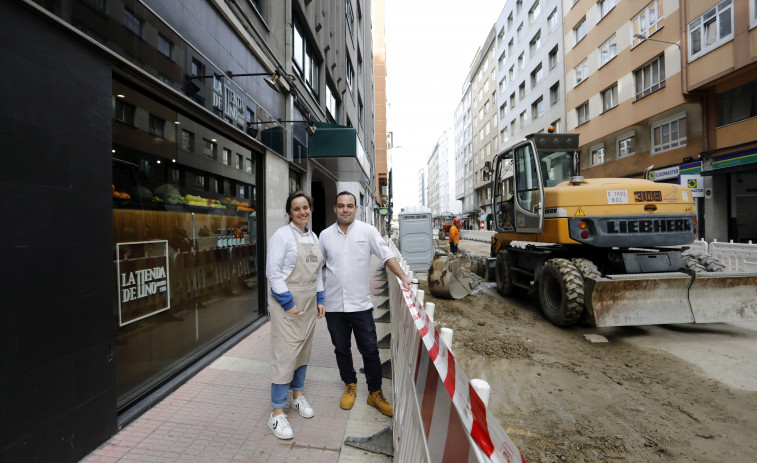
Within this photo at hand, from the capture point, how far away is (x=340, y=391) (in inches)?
149

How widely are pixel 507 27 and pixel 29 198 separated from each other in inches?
1886

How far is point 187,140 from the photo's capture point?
4496 mm

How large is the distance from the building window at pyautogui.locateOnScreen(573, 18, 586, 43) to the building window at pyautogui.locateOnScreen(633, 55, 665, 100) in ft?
23.7

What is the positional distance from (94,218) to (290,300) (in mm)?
1519

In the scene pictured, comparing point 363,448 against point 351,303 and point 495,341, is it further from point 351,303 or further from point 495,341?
point 495,341

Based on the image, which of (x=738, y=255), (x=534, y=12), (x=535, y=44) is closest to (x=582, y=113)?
(x=535, y=44)

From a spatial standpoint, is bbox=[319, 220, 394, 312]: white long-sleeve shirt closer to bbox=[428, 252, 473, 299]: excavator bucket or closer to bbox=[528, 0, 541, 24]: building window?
bbox=[428, 252, 473, 299]: excavator bucket

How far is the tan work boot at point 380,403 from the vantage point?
10.6 ft

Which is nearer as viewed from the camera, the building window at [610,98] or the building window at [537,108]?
the building window at [610,98]

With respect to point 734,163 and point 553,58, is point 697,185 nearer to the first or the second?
point 734,163

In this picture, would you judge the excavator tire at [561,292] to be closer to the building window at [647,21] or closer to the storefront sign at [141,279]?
the storefront sign at [141,279]

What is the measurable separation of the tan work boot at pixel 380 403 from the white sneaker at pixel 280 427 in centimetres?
77

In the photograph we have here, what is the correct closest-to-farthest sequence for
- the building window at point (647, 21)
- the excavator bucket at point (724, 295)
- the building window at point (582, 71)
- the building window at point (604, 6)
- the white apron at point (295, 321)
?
the white apron at point (295, 321)
the excavator bucket at point (724, 295)
the building window at point (647, 21)
the building window at point (604, 6)
the building window at point (582, 71)

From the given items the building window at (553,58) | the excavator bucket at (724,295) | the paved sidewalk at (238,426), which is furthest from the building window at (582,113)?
the paved sidewalk at (238,426)
